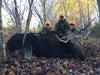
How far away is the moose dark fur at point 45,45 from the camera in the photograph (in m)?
5.65

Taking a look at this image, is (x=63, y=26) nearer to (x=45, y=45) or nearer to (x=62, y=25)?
(x=62, y=25)

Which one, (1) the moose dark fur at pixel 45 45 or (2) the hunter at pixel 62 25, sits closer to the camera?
(1) the moose dark fur at pixel 45 45

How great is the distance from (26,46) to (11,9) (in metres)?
5.13

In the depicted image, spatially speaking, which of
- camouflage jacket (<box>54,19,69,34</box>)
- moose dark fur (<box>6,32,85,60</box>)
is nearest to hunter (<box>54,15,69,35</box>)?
camouflage jacket (<box>54,19,69,34</box>)

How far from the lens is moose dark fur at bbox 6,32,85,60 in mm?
5648

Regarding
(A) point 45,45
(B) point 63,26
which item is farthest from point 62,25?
(A) point 45,45

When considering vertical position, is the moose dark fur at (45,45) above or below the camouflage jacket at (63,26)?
below

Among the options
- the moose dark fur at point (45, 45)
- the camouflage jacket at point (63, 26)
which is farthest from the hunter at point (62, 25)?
the moose dark fur at point (45, 45)

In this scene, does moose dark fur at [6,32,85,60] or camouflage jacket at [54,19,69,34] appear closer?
moose dark fur at [6,32,85,60]

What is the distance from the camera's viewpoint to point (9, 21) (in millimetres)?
10422

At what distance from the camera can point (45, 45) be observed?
6.00 metres

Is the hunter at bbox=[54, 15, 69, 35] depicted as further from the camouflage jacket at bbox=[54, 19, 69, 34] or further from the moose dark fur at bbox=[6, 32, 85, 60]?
the moose dark fur at bbox=[6, 32, 85, 60]

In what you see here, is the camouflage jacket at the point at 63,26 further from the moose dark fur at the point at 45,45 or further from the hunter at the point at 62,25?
the moose dark fur at the point at 45,45

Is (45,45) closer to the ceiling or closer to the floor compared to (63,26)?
closer to the floor
